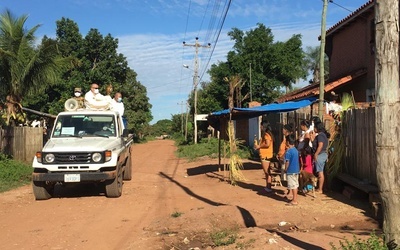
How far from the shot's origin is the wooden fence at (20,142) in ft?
51.5

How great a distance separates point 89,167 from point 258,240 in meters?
4.92

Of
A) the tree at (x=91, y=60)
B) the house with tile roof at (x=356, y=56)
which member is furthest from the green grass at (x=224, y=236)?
the tree at (x=91, y=60)

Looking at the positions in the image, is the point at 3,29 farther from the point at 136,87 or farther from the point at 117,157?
the point at 136,87

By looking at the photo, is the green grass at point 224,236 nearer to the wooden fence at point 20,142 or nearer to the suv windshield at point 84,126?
the suv windshield at point 84,126

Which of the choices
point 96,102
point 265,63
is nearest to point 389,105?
point 96,102

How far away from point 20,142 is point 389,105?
15029 millimetres

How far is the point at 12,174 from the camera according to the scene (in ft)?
42.9

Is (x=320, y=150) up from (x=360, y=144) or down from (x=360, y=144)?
down

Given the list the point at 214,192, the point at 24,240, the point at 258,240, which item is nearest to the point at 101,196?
the point at 214,192

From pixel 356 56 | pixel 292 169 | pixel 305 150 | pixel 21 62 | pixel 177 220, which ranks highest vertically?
pixel 356 56

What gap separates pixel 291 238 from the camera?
5969 mm

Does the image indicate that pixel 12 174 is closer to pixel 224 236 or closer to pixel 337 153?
pixel 224 236

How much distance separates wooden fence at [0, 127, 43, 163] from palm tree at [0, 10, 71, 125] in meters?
0.72

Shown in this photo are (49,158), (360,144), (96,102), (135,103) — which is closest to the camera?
(360,144)
